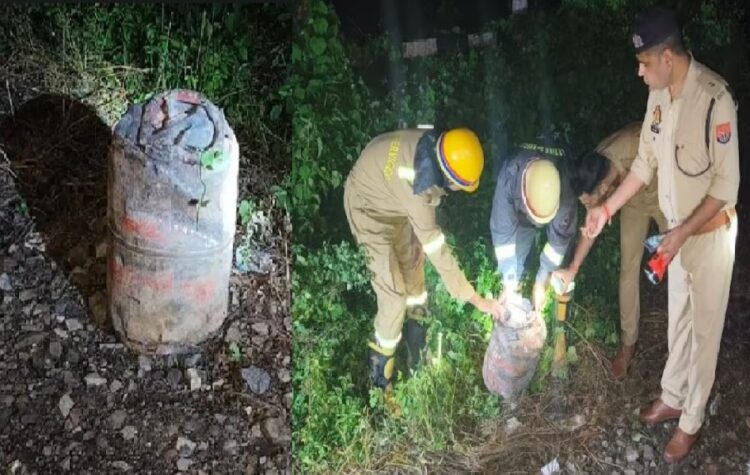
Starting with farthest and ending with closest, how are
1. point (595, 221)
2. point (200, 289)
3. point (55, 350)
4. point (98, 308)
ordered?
point (98, 308)
point (55, 350)
point (200, 289)
point (595, 221)

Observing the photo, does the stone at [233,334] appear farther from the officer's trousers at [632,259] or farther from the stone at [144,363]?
the officer's trousers at [632,259]

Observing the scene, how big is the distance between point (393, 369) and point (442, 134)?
806mm

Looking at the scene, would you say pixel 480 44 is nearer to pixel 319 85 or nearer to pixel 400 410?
pixel 319 85

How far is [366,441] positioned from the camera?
2.85 meters

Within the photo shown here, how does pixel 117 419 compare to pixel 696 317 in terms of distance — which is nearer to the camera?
pixel 696 317

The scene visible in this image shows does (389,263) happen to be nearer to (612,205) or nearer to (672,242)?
(612,205)

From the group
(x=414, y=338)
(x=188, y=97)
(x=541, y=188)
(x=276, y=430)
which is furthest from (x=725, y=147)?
(x=276, y=430)

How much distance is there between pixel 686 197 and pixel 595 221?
288mm

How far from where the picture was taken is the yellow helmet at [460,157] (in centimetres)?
263

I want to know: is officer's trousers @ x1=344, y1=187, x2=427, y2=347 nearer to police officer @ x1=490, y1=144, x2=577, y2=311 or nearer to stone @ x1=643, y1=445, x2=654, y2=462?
police officer @ x1=490, y1=144, x2=577, y2=311

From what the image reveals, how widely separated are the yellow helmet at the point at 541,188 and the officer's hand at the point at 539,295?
246 mm

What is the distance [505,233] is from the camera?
109 inches

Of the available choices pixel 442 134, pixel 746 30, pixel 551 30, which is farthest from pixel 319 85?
pixel 746 30

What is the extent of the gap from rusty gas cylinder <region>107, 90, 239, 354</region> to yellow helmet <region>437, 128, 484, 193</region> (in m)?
0.70
